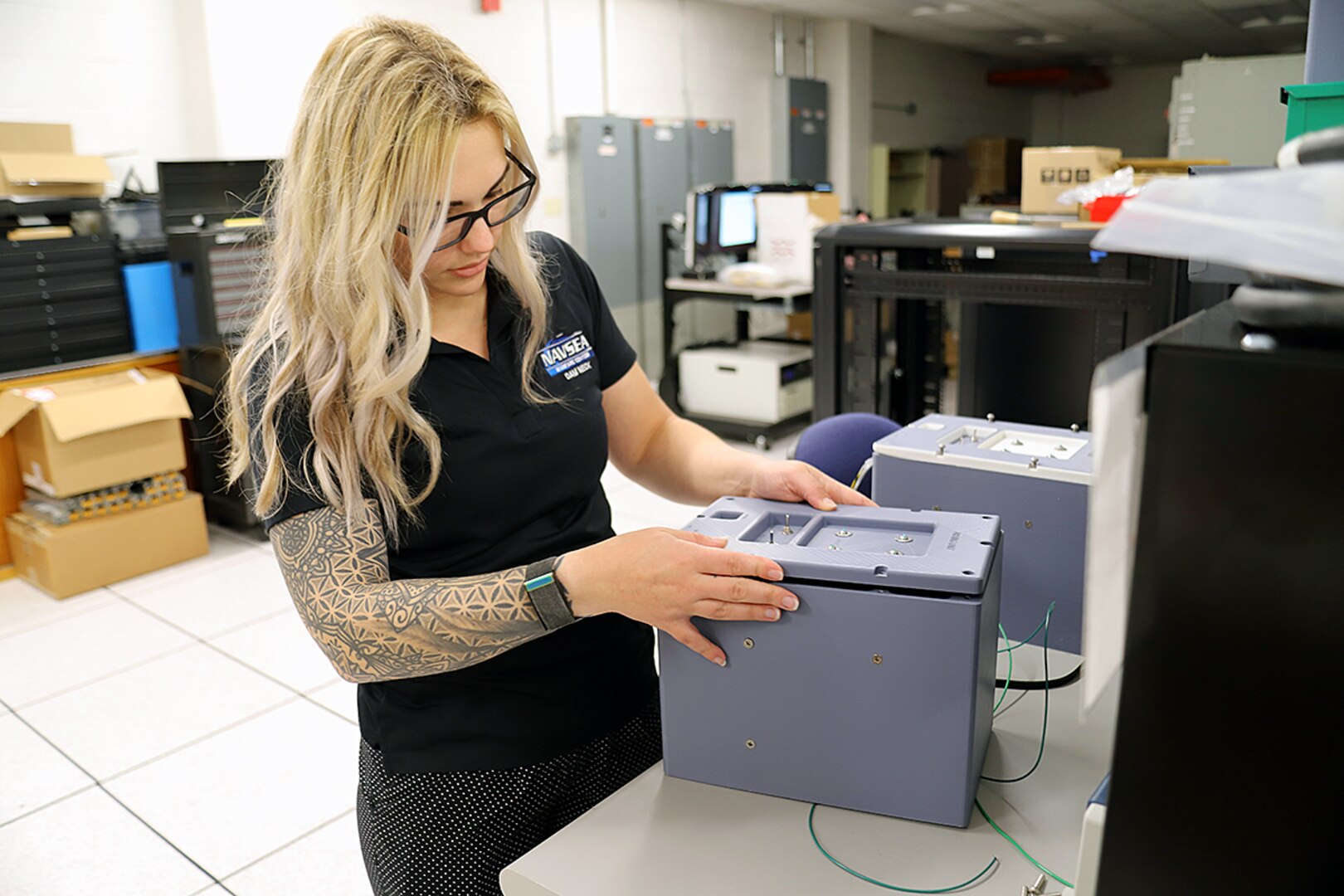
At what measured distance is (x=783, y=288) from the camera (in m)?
4.95

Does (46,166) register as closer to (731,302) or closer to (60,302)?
(60,302)

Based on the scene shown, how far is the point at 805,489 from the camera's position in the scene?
1.10 meters

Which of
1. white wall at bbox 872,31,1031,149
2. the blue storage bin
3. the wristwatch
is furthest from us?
white wall at bbox 872,31,1031,149

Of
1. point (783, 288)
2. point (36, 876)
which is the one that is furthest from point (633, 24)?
point (36, 876)

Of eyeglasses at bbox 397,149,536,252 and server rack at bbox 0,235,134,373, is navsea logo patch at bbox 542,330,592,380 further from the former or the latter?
server rack at bbox 0,235,134,373

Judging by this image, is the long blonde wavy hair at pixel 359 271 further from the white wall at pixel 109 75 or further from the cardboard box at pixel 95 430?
the white wall at pixel 109 75

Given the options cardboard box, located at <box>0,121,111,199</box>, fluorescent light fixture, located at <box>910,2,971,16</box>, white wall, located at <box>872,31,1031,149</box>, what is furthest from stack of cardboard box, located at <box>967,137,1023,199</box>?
cardboard box, located at <box>0,121,111,199</box>

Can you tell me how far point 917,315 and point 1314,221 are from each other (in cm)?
184

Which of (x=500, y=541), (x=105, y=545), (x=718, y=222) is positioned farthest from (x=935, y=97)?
(x=500, y=541)

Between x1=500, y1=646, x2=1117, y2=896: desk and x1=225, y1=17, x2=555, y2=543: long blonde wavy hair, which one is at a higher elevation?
x1=225, y1=17, x2=555, y2=543: long blonde wavy hair

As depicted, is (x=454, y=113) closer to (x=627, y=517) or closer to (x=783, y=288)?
(x=627, y=517)

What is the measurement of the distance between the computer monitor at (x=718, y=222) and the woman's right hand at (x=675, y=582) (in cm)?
425

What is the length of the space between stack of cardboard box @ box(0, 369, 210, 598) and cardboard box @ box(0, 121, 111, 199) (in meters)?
0.68

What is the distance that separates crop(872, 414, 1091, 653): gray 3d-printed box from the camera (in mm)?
1190
